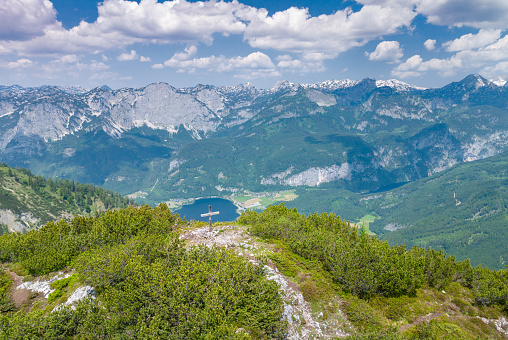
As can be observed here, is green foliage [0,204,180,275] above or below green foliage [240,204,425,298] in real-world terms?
above

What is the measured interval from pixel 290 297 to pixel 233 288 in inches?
355

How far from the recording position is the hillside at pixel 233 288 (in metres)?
25.9

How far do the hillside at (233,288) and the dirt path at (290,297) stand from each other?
138mm

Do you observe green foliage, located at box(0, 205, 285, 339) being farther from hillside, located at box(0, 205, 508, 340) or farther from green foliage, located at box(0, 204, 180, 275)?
green foliage, located at box(0, 204, 180, 275)

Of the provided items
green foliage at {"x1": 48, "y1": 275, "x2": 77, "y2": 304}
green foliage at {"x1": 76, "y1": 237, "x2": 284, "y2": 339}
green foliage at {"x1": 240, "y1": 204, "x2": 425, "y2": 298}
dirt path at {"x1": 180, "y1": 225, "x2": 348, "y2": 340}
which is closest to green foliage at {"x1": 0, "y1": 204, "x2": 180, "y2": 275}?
green foliage at {"x1": 48, "y1": 275, "x2": 77, "y2": 304}

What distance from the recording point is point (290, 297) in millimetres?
34094

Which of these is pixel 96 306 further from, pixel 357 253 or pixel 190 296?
pixel 357 253

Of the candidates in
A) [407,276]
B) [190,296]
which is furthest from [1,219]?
[407,276]

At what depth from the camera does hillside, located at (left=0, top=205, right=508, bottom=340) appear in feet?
85.0

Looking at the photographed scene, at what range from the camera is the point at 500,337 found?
37.2 metres

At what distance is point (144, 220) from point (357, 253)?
36.1 meters

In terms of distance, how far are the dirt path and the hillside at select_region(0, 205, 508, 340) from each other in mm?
138

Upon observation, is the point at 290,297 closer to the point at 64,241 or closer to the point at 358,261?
the point at 358,261

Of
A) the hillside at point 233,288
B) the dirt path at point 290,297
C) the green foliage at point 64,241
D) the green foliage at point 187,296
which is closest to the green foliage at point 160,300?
the green foliage at point 187,296
